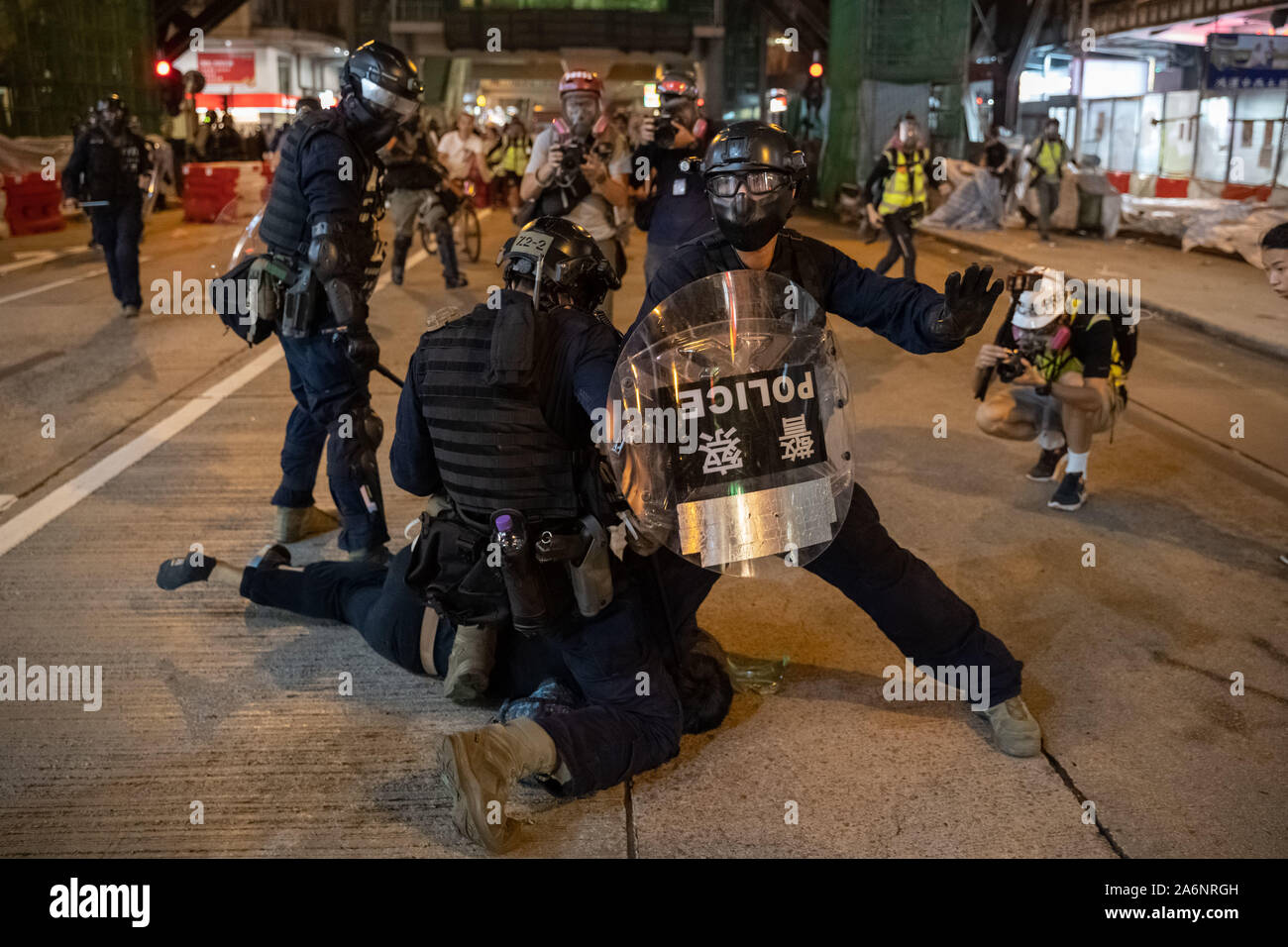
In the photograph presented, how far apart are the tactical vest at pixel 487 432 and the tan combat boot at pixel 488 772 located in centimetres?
62

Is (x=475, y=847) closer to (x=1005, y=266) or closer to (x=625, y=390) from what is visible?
(x=625, y=390)

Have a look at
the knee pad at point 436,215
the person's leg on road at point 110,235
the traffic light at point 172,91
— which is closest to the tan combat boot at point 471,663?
the person's leg on road at point 110,235

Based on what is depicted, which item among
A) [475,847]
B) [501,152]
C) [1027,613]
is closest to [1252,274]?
[1027,613]

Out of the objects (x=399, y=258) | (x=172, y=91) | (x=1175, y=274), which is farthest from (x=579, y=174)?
(x=172, y=91)

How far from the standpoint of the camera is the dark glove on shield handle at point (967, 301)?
10.5ft

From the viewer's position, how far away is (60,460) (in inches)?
263

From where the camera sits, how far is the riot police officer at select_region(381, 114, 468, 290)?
12492 mm

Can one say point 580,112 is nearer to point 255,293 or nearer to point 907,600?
point 255,293

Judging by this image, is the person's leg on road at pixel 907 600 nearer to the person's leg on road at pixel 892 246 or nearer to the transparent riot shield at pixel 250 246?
the transparent riot shield at pixel 250 246

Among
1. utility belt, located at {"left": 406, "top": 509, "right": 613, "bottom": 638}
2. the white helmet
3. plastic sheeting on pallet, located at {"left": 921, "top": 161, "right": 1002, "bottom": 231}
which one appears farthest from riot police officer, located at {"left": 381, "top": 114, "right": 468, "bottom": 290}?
plastic sheeting on pallet, located at {"left": 921, "top": 161, "right": 1002, "bottom": 231}

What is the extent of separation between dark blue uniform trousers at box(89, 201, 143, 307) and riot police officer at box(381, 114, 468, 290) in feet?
8.10

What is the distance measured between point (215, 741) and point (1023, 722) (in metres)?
2.39

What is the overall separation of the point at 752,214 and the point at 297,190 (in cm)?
223

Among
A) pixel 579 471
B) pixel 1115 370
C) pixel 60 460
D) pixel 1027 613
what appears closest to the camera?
pixel 579 471
